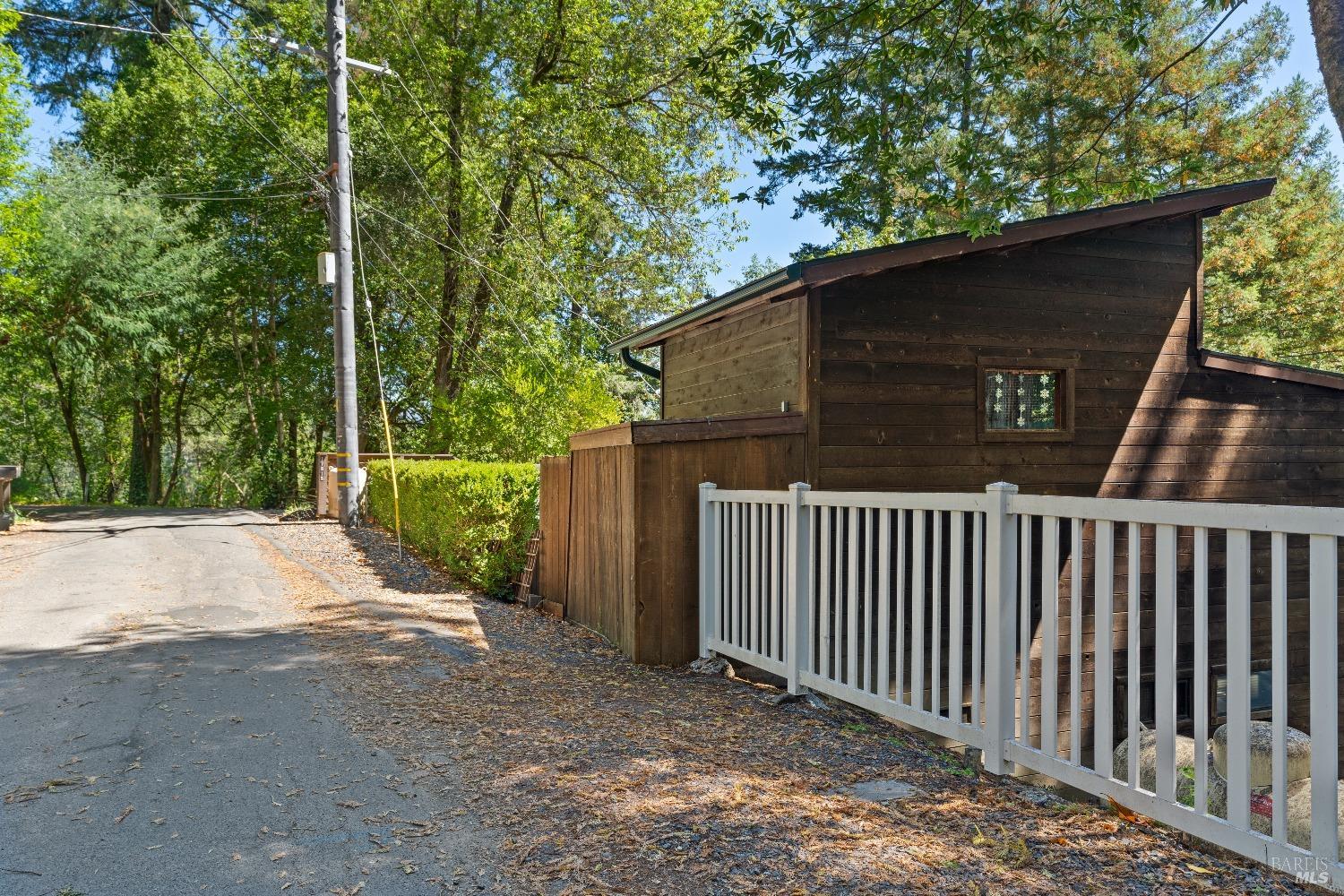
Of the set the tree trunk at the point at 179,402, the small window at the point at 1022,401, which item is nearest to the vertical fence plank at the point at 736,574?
the small window at the point at 1022,401

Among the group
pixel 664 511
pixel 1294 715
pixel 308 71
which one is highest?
pixel 308 71

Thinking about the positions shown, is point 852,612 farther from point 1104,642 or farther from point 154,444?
point 154,444

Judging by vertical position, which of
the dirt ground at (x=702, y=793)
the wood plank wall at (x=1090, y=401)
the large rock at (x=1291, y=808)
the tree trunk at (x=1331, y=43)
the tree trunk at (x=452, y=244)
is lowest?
the large rock at (x=1291, y=808)

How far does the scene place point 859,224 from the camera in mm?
20141

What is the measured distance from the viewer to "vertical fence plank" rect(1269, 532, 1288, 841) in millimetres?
2100

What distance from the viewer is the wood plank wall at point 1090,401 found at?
6422 millimetres

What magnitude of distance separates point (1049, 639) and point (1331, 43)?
4.52 meters

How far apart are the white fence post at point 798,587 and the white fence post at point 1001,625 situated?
4.36ft

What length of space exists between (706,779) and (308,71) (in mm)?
21750

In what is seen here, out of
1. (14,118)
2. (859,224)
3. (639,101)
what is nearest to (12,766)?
(14,118)

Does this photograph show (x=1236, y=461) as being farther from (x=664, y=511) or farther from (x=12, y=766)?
(x=12, y=766)

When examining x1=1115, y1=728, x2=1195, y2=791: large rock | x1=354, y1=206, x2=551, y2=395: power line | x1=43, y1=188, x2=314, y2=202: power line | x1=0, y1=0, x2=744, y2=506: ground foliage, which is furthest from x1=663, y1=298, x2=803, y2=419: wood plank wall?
x1=43, y1=188, x2=314, y2=202: power line

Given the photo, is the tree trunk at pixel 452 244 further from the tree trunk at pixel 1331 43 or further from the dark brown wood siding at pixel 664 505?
the tree trunk at pixel 1331 43

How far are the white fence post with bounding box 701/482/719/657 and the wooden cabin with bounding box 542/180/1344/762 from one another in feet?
0.52
